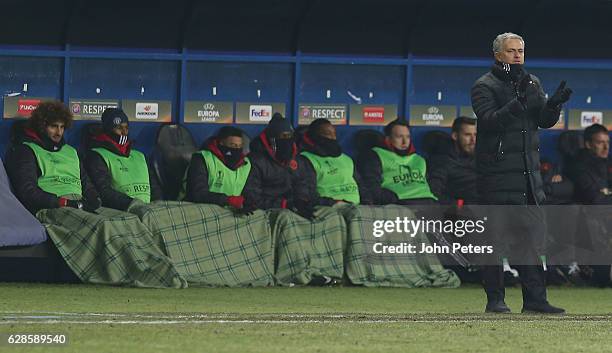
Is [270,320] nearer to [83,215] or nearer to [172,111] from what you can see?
[83,215]

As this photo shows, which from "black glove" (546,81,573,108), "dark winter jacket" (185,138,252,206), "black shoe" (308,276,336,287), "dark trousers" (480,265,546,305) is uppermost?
"black glove" (546,81,573,108)

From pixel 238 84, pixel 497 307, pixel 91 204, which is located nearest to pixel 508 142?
pixel 497 307

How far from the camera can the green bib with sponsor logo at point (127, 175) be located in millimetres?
13406

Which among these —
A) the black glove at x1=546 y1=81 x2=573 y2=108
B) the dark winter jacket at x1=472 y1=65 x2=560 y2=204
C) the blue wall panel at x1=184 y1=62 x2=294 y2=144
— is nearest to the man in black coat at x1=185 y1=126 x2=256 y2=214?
the blue wall panel at x1=184 y1=62 x2=294 y2=144

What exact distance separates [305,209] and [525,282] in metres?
3.70

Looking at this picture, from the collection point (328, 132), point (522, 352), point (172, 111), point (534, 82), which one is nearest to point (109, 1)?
point (172, 111)

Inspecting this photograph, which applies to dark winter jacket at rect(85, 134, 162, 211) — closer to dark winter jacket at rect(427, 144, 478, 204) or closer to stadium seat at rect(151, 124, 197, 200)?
stadium seat at rect(151, 124, 197, 200)

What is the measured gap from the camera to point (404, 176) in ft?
48.0

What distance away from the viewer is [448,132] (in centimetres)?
1577

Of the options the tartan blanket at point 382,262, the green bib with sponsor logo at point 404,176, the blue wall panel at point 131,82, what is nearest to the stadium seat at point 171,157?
the blue wall panel at point 131,82

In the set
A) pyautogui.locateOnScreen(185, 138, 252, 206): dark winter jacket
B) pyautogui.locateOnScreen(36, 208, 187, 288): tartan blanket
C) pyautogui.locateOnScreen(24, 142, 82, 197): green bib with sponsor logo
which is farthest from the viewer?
pyautogui.locateOnScreen(185, 138, 252, 206): dark winter jacket

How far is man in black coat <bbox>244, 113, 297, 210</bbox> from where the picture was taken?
13.8 metres

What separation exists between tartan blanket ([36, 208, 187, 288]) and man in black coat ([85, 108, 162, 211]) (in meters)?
0.74

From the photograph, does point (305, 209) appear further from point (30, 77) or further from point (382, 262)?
point (30, 77)
